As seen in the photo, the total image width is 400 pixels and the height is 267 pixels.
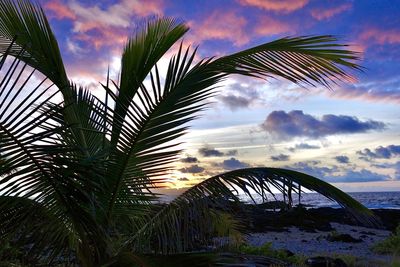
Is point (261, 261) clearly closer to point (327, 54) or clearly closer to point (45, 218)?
point (45, 218)

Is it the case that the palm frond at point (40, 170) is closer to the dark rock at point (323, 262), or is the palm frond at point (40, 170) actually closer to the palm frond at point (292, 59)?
the palm frond at point (292, 59)

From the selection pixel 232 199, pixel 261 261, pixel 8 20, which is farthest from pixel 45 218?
pixel 8 20

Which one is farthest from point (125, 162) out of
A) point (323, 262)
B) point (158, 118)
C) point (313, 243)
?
point (313, 243)

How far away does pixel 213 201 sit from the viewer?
4.86m

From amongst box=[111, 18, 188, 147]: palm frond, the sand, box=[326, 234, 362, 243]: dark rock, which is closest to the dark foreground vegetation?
box=[326, 234, 362, 243]: dark rock

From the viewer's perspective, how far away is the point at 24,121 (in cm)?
360

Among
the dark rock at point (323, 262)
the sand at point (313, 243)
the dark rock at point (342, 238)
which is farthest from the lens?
the dark rock at point (342, 238)

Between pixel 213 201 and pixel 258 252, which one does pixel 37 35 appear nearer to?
pixel 213 201

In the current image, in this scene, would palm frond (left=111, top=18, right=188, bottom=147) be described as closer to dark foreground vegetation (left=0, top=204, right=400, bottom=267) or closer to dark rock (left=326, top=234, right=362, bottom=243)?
dark foreground vegetation (left=0, top=204, right=400, bottom=267)

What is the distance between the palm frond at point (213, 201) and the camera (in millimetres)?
4242

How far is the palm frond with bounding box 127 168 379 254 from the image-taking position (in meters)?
4.24

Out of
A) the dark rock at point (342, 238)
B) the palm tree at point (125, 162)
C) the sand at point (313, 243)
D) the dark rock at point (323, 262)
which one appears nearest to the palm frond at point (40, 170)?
the palm tree at point (125, 162)

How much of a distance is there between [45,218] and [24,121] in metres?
1.11

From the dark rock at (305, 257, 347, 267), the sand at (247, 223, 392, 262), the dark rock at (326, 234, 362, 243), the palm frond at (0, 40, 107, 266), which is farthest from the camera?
the dark rock at (326, 234, 362, 243)
